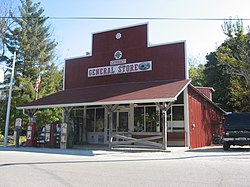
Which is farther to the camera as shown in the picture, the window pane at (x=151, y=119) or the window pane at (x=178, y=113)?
the window pane at (x=151, y=119)

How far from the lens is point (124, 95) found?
1653 cm

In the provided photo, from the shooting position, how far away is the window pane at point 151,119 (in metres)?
19.4

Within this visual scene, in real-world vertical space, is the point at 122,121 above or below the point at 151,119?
below

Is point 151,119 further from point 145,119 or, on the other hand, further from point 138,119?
point 138,119

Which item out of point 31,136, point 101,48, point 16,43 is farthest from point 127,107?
point 16,43

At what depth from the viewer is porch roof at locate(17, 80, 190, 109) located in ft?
49.1

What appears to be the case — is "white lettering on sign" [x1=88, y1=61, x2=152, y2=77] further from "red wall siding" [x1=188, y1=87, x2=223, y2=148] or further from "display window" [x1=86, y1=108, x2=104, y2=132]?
"red wall siding" [x1=188, y1=87, x2=223, y2=148]

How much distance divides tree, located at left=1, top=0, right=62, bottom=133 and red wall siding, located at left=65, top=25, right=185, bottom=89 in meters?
7.46

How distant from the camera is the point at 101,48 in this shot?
2217 cm

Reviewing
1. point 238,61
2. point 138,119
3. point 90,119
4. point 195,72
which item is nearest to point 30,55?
point 90,119

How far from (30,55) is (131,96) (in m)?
21.9

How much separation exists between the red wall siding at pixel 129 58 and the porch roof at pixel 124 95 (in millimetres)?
665

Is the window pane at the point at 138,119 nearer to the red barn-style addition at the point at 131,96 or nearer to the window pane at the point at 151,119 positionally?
the red barn-style addition at the point at 131,96

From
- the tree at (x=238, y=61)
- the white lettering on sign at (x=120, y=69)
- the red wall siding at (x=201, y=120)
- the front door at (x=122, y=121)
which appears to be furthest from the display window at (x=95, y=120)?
the tree at (x=238, y=61)
